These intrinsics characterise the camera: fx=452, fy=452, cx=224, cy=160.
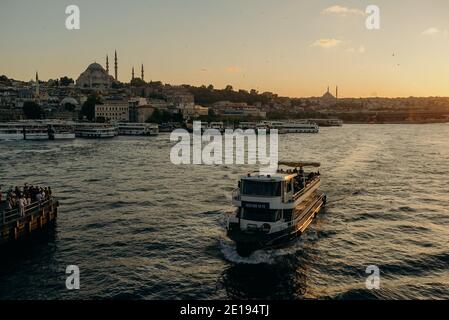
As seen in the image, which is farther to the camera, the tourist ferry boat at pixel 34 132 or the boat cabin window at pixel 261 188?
the tourist ferry boat at pixel 34 132

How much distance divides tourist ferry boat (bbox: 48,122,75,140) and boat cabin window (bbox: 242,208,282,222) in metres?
69.3

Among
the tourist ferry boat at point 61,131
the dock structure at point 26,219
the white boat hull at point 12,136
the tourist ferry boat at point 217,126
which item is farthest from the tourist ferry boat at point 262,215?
the tourist ferry boat at point 217,126

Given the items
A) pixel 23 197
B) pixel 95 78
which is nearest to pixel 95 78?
pixel 95 78

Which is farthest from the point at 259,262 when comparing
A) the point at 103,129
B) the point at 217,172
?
the point at 103,129

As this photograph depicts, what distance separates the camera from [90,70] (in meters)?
176

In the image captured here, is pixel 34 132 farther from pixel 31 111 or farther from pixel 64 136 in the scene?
pixel 31 111

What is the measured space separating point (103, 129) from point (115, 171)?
4895 cm

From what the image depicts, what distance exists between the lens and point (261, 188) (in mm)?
16984

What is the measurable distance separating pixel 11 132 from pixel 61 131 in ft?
26.9

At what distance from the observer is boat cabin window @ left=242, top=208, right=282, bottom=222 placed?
16.8 m

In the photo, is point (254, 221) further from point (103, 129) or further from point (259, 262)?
point (103, 129)

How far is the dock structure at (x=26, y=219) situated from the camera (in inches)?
648

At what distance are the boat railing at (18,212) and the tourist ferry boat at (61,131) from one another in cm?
6332

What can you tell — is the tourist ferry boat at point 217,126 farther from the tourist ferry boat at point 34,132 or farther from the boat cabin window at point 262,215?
the boat cabin window at point 262,215
